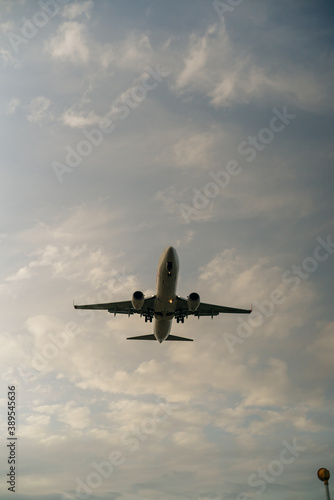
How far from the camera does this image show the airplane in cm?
3538

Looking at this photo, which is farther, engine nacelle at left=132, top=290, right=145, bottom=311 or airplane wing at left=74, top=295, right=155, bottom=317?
airplane wing at left=74, top=295, right=155, bottom=317

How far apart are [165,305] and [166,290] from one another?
2.47 m

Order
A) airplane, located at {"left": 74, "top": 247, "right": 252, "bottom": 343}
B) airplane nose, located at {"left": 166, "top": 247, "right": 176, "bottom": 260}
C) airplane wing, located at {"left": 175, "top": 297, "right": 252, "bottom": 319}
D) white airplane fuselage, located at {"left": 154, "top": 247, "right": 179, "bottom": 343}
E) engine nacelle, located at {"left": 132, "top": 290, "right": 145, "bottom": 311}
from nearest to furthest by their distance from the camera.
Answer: airplane nose, located at {"left": 166, "top": 247, "right": 176, "bottom": 260} < white airplane fuselage, located at {"left": 154, "top": 247, "right": 179, "bottom": 343} < airplane, located at {"left": 74, "top": 247, "right": 252, "bottom": 343} < engine nacelle, located at {"left": 132, "top": 290, "right": 145, "bottom": 311} < airplane wing, located at {"left": 175, "top": 297, "right": 252, "bottom": 319}

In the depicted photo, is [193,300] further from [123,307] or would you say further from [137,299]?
[123,307]

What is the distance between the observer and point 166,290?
122 ft

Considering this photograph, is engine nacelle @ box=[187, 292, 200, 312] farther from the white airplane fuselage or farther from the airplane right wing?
the airplane right wing

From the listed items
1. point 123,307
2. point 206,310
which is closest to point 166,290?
point 123,307

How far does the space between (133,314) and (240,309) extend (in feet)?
42.2

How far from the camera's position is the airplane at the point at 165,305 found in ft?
116

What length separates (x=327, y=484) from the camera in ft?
54.6

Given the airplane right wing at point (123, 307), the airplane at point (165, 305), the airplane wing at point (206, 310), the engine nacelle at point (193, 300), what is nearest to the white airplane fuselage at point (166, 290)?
the airplane at point (165, 305)

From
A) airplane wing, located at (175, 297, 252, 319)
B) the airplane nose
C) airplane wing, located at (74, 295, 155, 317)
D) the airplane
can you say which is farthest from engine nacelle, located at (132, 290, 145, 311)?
airplane wing, located at (175, 297, 252, 319)

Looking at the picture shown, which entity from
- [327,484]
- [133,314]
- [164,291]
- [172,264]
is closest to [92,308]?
[133,314]

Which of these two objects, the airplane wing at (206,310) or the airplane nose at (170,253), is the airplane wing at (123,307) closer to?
the airplane wing at (206,310)
